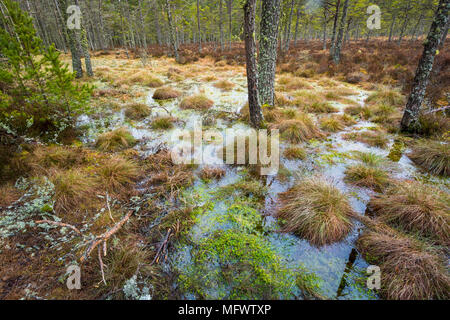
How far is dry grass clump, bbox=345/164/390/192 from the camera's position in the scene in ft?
13.2

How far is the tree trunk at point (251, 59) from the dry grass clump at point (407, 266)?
4315mm

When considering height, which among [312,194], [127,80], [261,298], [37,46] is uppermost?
[37,46]

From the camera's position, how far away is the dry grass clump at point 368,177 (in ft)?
13.2

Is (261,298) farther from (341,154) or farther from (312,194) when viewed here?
(341,154)

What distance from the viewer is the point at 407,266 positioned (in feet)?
7.66

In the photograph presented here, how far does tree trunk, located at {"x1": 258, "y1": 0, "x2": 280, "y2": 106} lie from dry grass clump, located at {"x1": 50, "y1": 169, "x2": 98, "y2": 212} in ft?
20.0

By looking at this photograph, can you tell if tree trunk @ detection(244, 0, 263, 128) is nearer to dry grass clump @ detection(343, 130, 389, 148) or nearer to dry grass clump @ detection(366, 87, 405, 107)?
dry grass clump @ detection(343, 130, 389, 148)

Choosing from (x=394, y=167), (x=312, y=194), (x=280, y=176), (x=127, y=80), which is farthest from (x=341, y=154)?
(x=127, y=80)

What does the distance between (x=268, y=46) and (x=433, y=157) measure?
5503mm

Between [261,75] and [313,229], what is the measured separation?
5.86m

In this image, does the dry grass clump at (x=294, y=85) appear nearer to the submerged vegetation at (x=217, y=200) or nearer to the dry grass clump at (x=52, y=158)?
the submerged vegetation at (x=217, y=200)

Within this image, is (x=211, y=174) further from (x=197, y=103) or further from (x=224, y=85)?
(x=224, y=85)
